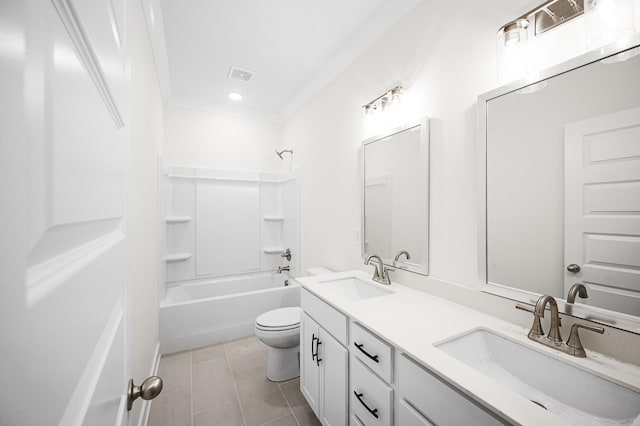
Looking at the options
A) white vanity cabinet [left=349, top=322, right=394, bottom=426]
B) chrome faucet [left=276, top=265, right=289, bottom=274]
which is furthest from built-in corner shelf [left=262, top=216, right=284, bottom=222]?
white vanity cabinet [left=349, top=322, right=394, bottom=426]

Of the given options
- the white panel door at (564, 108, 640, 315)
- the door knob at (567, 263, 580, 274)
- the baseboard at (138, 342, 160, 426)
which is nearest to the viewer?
the white panel door at (564, 108, 640, 315)

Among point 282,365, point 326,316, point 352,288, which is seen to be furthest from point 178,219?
point 326,316

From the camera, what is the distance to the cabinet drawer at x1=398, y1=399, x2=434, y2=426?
92 centimetres

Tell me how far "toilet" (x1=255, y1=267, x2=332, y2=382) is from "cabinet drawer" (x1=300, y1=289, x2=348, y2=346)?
1.02 feet

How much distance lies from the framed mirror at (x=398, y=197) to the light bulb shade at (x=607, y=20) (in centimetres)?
72

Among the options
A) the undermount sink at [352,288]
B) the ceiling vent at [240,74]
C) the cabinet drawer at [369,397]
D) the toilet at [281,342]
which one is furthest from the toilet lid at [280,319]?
the ceiling vent at [240,74]

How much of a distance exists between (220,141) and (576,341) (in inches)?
145

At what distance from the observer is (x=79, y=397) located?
12.9 inches

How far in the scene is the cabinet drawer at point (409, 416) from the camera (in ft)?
3.03

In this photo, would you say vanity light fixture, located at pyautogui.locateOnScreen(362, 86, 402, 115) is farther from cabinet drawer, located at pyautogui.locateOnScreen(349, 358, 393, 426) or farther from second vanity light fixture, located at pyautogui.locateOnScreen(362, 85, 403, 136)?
cabinet drawer, located at pyautogui.locateOnScreen(349, 358, 393, 426)

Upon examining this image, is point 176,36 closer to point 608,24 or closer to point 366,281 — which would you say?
point 366,281

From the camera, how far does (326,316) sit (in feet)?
5.03

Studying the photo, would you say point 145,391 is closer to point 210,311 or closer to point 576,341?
point 576,341

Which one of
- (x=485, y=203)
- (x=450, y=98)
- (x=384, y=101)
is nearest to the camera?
(x=485, y=203)
